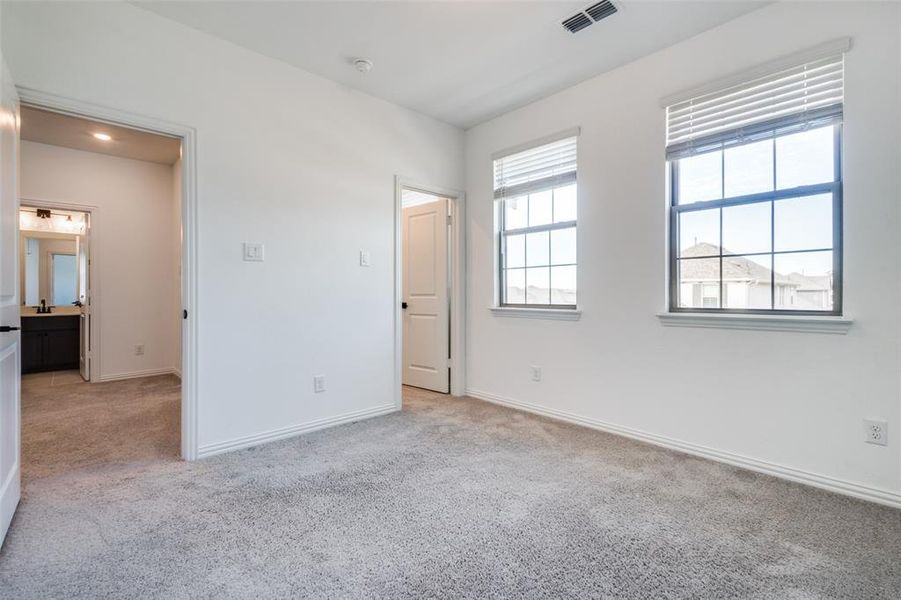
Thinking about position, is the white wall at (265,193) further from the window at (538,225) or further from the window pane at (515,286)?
the window pane at (515,286)

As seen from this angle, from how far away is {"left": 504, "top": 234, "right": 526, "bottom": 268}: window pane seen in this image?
3.82m

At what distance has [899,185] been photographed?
2033 millimetres

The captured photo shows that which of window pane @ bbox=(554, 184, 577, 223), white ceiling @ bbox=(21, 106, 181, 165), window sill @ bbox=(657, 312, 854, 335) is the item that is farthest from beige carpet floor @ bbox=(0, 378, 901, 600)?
white ceiling @ bbox=(21, 106, 181, 165)

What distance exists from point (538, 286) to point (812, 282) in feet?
6.02

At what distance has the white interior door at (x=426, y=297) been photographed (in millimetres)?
4277

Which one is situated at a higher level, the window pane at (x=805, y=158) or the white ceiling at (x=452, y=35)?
the white ceiling at (x=452, y=35)

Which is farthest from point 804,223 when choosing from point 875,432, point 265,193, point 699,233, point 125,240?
point 125,240

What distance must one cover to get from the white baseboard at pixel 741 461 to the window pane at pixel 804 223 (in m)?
1.23

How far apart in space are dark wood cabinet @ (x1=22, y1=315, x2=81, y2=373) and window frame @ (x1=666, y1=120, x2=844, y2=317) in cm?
697

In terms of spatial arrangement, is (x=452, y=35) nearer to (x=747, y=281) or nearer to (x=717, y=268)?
(x=717, y=268)

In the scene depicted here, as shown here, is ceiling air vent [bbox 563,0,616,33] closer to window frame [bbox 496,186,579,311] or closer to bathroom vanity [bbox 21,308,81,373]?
window frame [bbox 496,186,579,311]

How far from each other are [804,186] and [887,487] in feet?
5.16

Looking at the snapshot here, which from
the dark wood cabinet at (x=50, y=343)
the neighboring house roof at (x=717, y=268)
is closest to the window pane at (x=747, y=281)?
the neighboring house roof at (x=717, y=268)

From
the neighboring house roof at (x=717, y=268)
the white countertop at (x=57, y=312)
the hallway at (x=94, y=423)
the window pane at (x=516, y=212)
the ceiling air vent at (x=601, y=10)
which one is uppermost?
the ceiling air vent at (x=601, y=10)
